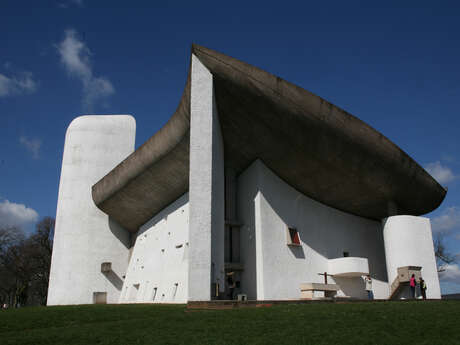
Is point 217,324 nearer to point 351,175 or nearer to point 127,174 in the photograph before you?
point 351,175

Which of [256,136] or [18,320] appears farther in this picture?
[256,136]

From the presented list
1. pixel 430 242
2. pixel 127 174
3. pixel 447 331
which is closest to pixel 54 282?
pixel 127 174

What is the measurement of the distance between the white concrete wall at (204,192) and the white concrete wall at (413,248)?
27.7ft

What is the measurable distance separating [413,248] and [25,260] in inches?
1417

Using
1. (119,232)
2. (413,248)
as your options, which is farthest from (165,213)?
(413,248)

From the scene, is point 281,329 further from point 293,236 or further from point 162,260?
point 162,260

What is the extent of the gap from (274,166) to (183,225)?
19.4ft

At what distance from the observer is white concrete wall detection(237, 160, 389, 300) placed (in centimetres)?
1714

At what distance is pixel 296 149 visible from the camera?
17016mm

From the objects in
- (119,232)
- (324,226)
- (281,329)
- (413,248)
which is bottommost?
(281,329)

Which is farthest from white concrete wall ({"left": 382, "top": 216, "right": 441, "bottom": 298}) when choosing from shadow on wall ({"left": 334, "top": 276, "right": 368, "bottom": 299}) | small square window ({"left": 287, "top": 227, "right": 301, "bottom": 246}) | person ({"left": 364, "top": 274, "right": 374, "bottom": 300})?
small square window ({"left": 287, "top": 227, "right": 301, "bottom": 246})

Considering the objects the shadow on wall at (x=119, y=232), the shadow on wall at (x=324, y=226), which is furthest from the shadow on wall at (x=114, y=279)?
the shadow on wall at (x=324, y=226)

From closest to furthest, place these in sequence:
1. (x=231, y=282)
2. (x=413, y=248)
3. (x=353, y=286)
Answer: (x=231, y=282), (x=413, y=248), (x=353, y=286)

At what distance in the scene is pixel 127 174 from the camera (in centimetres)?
2373
